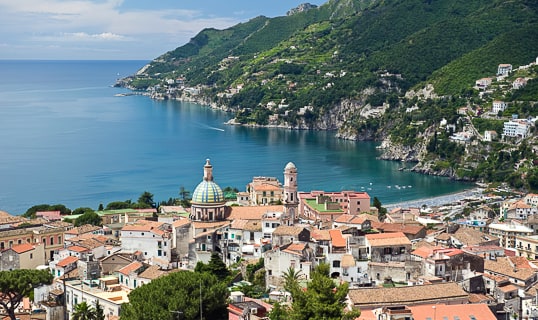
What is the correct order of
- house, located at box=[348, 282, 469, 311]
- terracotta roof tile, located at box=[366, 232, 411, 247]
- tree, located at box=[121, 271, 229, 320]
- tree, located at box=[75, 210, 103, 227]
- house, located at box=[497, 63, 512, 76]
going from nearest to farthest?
1. tree, located at box=[121, 271, 229, 320]
2. house, located at box=[348, 282, 469, 311]
3. terracotta roof tile, located at box=[366, 232, 411, 247]
4. tree, located at box=[75, 210, 103, 227]
5. house, located at box=[497, 63, 512, 76]

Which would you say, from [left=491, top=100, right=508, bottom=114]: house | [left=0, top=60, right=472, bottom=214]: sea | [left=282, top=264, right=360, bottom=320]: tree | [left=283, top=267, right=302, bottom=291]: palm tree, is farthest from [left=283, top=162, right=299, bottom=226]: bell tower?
[left=491, top=100, right=508, bottom=114]: house

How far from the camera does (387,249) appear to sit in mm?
29938

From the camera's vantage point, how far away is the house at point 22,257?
35.0 meters

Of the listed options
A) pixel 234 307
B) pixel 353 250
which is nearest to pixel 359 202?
pixel 353 250

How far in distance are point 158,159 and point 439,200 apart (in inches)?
1456

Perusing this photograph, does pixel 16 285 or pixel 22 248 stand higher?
pixel 16 285

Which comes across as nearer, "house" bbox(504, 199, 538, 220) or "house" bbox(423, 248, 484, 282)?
"house" bbox(423, 248, 484, 282)

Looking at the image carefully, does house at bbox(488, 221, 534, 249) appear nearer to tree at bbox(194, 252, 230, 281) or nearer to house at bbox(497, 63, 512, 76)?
tree at bbox(194, 252, 230, 281)

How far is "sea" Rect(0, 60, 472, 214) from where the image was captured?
69000 millimetres

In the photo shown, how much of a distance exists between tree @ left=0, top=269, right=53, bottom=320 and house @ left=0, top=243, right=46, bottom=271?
5368 millimetres

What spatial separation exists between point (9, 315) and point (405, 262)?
14974mm

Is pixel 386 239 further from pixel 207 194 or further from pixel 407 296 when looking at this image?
pixel 207 194

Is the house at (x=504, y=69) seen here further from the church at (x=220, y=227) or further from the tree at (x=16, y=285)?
the tree at (x=16, y=285)

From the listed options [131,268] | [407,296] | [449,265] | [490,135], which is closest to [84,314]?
[131,268]
